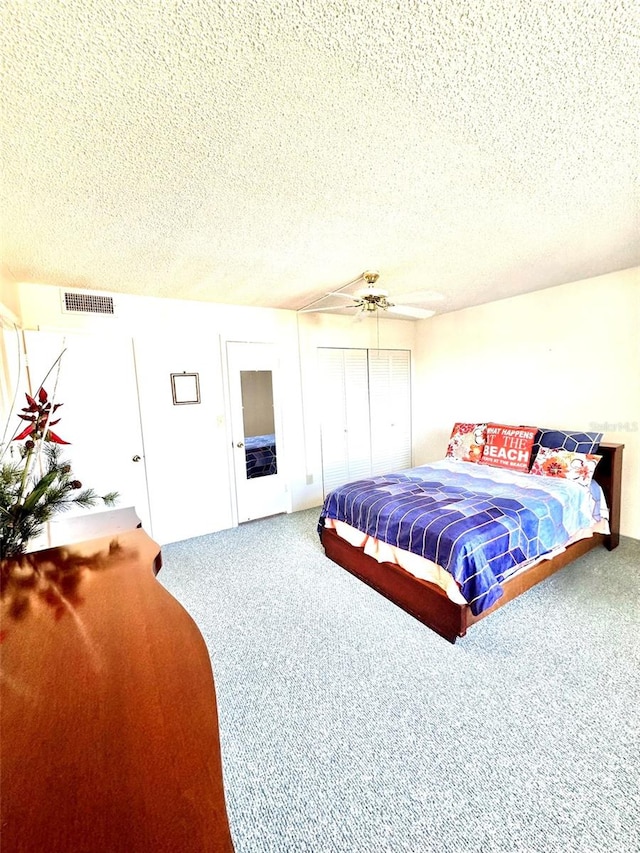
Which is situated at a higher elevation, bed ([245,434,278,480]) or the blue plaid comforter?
bed ([245,434,278,480])

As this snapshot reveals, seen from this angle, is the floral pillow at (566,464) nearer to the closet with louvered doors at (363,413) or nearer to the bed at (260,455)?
the closet with louvered doors at (363,413)

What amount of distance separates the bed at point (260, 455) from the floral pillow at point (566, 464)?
2618 mm

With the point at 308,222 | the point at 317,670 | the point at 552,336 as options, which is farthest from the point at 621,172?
the point at 317,670

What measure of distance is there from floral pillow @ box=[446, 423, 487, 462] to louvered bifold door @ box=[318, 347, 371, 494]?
1.14 metres

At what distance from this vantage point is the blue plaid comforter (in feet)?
6.81

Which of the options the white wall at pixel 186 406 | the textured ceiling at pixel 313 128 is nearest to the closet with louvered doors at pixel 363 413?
the white wall at pixel 186 406

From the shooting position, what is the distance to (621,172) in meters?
1.69

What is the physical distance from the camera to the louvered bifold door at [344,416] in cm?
445

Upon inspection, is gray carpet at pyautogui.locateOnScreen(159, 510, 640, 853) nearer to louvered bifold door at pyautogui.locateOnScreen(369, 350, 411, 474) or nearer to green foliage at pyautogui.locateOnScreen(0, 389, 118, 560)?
green foliage at pyautogui.locateOnScreen(0, 389, 118, 560)

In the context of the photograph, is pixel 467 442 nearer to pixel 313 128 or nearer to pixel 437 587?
pixel 437 587

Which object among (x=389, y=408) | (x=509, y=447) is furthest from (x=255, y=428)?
(x=509, y=447)

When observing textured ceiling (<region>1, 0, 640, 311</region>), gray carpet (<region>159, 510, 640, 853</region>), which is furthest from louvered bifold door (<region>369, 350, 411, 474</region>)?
gray carpet (<region>159, 510, 640, 853</region>)

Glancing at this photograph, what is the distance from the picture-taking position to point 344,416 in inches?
180

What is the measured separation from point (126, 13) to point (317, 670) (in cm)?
259
